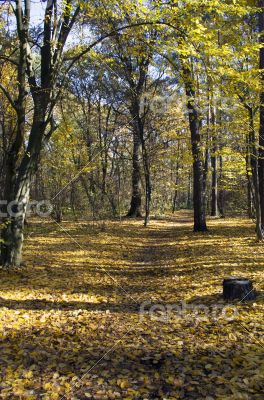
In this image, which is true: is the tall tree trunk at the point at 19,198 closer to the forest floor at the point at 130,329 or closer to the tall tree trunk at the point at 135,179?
the forest floor at the point at 130,329

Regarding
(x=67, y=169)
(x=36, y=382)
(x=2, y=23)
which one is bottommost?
(x=36, y=382)

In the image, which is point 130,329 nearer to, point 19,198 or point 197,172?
point 19,198

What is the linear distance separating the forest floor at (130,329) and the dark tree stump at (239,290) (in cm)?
15

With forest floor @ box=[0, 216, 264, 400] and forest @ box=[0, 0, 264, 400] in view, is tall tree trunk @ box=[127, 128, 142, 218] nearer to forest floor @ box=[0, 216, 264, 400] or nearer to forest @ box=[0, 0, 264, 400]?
forest @ box=[0, 0, 264, 400]

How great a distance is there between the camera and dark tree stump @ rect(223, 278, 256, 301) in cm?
649

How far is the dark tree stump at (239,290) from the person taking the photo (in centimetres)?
649

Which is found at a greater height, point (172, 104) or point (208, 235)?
point (172, 104)

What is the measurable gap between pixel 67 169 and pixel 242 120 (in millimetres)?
8195

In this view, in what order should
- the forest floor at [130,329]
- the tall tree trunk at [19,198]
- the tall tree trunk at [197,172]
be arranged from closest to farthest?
the forest floor at [130,329]
the tall tree trunk at [19,198]
the tall tree trunk at [197,172]

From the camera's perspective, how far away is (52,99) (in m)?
8.55

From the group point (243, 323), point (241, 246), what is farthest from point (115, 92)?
point (243, 323)

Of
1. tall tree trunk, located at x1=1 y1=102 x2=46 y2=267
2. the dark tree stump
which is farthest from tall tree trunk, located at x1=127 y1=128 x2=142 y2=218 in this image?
the dark tree stump

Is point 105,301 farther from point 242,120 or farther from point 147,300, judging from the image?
point 242,120

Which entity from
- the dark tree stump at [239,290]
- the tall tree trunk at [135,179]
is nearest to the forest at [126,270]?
the dark tree stump at [239,290]
